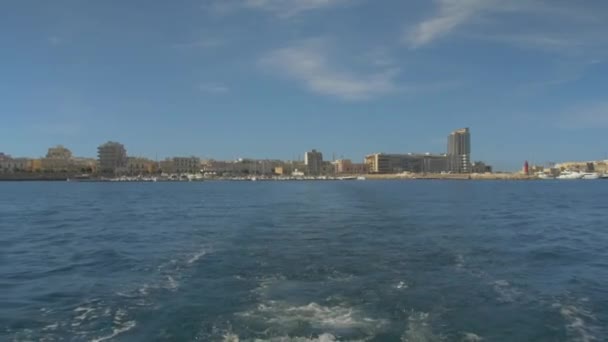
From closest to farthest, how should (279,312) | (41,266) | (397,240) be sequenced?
(279,312)
(41,266)
(397,240)

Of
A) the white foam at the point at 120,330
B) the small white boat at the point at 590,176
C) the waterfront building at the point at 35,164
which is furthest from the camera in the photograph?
the small white boat at the point at 590,176

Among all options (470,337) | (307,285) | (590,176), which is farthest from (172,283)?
(590,176)

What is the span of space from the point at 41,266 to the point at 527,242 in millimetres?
18964

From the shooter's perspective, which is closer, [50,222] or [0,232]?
[0,232]

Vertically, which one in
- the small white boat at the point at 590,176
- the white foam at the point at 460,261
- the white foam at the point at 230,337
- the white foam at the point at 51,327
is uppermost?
the small white boat at the point at 590,176

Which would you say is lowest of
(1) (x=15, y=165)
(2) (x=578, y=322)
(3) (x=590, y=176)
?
(2) (x=578, y=322)

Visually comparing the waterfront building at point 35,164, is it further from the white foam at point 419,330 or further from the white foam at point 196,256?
the white foam at point 419,330

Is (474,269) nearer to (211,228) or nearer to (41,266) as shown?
(41,266)

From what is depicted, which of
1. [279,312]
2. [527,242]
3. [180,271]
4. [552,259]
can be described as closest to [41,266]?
[180,271]

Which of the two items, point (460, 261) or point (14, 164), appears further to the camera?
point (14, 164)

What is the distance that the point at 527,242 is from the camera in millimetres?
22062

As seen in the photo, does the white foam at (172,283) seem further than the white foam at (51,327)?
Yes

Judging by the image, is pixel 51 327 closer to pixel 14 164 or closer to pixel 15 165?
pixel 15 165

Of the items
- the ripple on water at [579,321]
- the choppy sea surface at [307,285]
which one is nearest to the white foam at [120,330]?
the choppy sea surface at [307,285]
